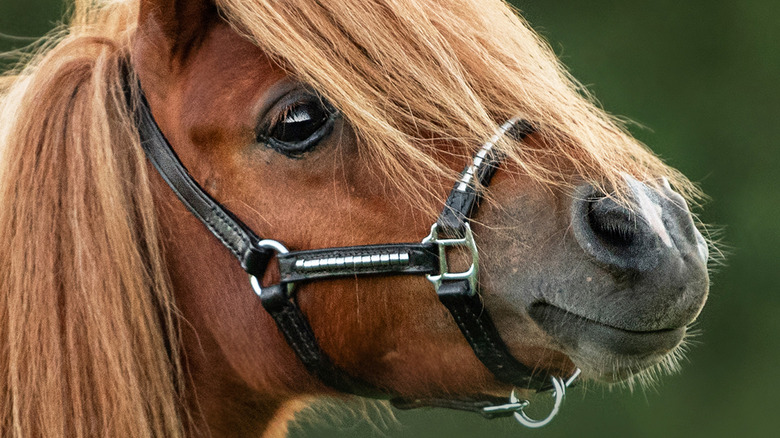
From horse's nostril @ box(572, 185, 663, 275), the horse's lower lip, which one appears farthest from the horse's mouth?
horse's nostril @ box(572, 185, 663, 275)

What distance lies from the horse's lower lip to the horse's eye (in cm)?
48

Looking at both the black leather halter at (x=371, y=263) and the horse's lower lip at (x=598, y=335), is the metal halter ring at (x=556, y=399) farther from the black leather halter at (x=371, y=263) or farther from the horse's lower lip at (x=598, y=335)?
the horse's lower lip at (x=598, y=335)

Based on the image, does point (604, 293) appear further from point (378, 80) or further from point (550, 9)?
point (550, 9)

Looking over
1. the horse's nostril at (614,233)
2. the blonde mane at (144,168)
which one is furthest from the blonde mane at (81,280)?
the horse's nostril at (614,233)

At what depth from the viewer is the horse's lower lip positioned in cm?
122

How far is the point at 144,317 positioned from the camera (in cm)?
138

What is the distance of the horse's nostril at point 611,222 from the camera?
3.90ft

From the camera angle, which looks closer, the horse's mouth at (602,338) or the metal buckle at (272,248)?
the horse's mouth at (602,338)

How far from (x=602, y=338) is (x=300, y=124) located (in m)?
0.63

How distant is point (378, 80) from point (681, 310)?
2.04ft

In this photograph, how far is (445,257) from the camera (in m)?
1.29

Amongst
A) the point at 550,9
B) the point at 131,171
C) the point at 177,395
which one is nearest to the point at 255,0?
the point at 131,171

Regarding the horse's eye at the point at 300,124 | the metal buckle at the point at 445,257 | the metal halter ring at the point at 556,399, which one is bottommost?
the metal halter ring at the point at 556,399

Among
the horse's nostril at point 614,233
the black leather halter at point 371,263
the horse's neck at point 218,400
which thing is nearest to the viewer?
the horse's nostril at point 614,233
